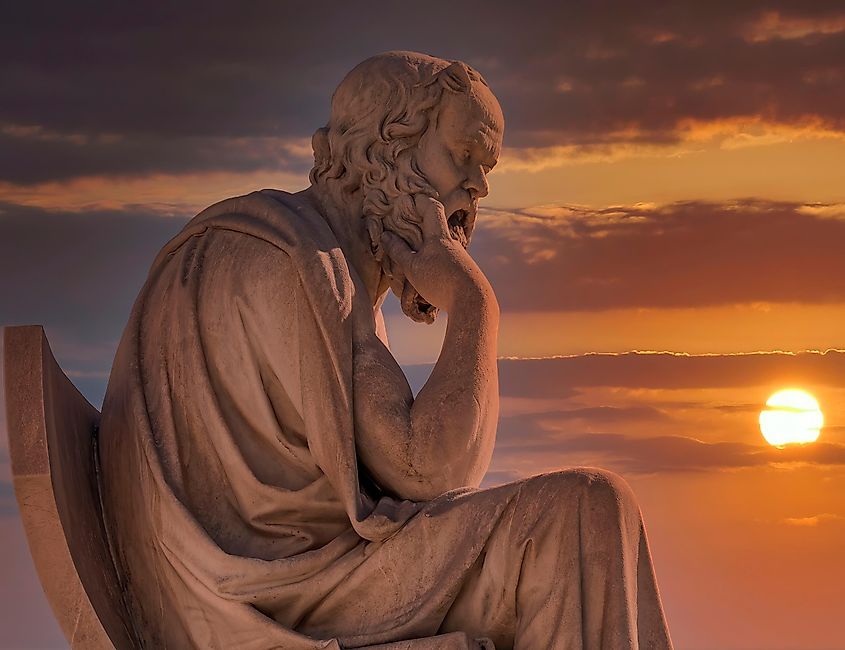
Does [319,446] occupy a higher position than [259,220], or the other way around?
[259,220]

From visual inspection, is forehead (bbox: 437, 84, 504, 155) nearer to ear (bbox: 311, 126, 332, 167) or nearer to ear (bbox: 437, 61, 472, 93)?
ear (bbox: 437, 61, 472, 93)

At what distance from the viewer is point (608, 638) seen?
822 cm

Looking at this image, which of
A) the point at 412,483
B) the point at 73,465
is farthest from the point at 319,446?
the point at 73,465

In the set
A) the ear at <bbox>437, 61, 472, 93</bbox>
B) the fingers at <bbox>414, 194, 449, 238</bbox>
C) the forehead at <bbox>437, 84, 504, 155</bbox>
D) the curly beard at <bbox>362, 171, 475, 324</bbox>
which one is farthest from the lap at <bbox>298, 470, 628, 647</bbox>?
the ear at <bbox>437, 61, 472, 93</bbox>

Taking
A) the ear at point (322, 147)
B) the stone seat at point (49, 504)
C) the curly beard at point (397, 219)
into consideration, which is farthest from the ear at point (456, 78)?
the stone seat at point (49, 504)

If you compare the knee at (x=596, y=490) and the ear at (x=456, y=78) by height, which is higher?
the ear at (x=456, y=78)

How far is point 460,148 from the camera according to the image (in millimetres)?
9039

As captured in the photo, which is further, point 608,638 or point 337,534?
point 337,534

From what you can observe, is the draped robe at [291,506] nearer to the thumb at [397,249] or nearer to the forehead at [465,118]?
the thumb at [397,249]

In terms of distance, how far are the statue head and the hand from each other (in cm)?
4

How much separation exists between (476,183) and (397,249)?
0.38 m

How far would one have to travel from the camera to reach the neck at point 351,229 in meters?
9.02

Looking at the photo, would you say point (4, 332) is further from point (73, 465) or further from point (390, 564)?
point (390, 564)

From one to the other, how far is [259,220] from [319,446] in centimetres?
86
